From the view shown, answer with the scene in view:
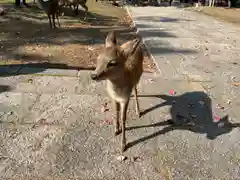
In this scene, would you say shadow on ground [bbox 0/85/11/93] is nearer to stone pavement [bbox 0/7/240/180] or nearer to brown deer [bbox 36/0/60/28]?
stone pavement [bbox 0/7/240/180]

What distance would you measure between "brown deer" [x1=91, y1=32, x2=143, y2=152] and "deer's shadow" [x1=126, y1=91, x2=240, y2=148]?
1.90 ft

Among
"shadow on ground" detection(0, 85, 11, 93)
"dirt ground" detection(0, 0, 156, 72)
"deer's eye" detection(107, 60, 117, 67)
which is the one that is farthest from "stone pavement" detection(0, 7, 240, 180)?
"dirt ground" detection(0, 0, 156, 72)

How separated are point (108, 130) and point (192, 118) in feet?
4.61

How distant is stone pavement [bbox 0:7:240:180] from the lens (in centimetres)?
412

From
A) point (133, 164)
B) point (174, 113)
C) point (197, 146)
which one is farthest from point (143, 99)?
point (133, 164)

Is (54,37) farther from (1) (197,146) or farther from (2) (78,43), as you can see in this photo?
(1) (197,146)

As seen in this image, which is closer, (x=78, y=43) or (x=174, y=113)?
(x=174, y=113)

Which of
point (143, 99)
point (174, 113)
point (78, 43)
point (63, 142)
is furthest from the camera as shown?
point (78, 43)

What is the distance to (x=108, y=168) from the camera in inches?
162

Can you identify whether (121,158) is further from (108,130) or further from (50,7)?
(50,7)

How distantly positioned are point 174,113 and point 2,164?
2764 millimetres

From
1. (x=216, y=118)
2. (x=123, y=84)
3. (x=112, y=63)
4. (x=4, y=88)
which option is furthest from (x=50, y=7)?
(x=112, y=63)

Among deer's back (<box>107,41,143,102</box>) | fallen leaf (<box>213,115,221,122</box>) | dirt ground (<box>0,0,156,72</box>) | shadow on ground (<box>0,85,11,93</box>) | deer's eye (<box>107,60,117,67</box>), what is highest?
deer's eye (<box>107,60,117,67</box>)

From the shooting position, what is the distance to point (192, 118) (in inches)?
213
